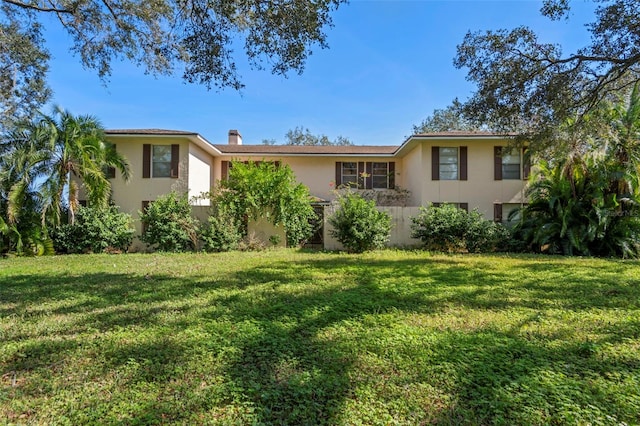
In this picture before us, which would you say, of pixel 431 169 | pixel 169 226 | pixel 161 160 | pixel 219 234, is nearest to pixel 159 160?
pixel 161 160

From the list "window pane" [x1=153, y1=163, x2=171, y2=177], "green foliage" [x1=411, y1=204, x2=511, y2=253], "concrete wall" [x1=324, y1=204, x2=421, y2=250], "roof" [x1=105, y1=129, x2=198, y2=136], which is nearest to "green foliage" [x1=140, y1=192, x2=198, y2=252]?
"window pane" [x1=153, y1=163, x2=171, y2=177]

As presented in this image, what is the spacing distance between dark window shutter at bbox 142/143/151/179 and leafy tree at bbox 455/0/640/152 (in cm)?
1208

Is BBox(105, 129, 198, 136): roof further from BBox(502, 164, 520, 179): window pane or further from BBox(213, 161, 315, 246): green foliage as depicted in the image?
BBox(502, 164, 520, 179): window pane

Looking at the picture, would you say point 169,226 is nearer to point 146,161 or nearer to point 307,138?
point 146,161

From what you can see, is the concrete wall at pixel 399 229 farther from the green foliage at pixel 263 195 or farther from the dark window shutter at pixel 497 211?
the dark window shutter at pixel 497 211

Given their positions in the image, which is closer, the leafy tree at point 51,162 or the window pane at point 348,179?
the leafy tree at point 51,162

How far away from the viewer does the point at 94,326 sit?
4379 mm

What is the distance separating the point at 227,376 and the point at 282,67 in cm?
539

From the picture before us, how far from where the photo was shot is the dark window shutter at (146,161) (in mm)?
14922

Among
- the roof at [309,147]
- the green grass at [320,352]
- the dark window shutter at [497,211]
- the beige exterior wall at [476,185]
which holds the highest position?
the roof at [309,147]

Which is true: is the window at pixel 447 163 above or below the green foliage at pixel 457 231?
above

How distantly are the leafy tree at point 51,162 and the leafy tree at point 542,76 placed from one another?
1155 cm

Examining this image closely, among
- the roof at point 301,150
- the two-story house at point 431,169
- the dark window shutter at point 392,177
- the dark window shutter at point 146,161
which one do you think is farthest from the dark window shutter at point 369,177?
the dark window shutter at point 146,161

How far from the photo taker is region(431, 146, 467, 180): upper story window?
591 inches
